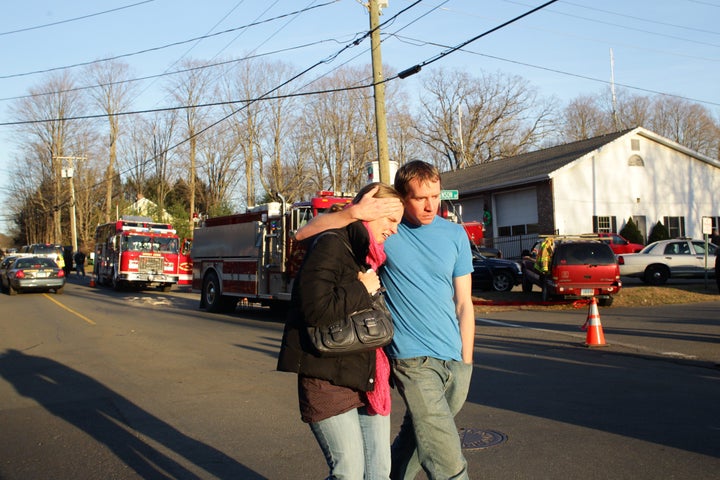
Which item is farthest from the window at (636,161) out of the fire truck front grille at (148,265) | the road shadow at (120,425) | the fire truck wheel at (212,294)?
the road shadow at (120,425)

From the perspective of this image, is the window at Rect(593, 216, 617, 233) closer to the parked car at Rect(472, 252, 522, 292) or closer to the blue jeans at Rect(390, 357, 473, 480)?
the parked car at Rect(472, 252, 522, 292)

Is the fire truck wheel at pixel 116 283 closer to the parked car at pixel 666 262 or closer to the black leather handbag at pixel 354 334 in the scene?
the parked car at pixel 666 262

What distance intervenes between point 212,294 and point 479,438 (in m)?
15.2

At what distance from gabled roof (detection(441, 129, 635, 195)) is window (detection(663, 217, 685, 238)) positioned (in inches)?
202

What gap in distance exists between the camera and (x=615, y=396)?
7.67 m

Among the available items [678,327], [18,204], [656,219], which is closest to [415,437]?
[678,327]

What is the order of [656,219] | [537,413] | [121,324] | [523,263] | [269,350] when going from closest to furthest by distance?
[537,413]
[269,350]
[121,324]
[523,263]
[656,219]

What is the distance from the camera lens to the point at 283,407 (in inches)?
299

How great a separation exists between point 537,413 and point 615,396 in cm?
124

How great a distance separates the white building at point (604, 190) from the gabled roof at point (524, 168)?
0.07 m

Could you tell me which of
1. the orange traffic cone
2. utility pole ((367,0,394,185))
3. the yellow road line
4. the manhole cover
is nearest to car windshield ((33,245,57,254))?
the yellow road line

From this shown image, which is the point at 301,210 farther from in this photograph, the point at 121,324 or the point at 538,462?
the point at 538,462

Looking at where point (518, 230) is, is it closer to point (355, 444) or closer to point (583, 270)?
point (583, 270)

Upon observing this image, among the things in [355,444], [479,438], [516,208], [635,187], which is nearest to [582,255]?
[479,438]
